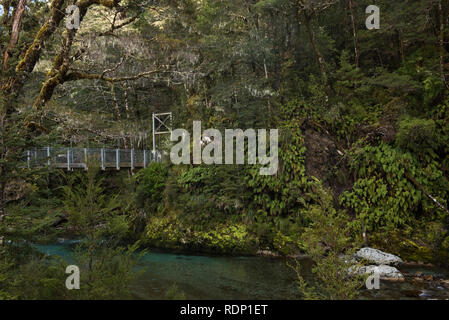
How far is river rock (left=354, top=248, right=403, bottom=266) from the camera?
32.1ft

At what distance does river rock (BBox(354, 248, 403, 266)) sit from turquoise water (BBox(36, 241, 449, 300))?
43cm

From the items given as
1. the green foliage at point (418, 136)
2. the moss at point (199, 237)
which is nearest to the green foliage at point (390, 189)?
the green foliage at point (418, 136)

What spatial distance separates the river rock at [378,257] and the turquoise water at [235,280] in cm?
43

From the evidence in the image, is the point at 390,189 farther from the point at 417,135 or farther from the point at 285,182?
the point at 285,182

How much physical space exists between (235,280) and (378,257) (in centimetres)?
444

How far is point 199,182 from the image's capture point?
13.6 metres

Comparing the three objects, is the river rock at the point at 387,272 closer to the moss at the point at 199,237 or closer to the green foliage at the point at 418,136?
the moss at the point at 199,237

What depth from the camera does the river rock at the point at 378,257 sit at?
9.77 meters

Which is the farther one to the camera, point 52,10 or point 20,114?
point 52,10

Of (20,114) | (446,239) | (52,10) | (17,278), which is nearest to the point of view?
(17,278)

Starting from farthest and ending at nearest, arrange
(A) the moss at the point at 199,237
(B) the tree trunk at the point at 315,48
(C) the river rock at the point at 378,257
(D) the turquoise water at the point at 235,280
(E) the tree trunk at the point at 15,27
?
(B) the tree trunk at the point at 315,48 < (A) the moss at the point at 199,237 < (C) the river rock at the point at 378,257 < (D) the turquoise water at the point at 235,280 < (E) the tree trunk at the point at 15,27

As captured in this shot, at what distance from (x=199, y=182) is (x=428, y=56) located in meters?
10.1
